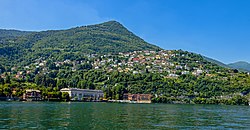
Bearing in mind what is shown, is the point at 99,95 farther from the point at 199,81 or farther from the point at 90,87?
the point at 199,81

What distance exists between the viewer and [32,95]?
13012cm

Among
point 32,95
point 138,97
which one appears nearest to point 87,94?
point 138,97

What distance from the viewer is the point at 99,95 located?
180500mm

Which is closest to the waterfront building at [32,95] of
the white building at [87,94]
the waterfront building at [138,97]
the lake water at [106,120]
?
the white building at [87,94]

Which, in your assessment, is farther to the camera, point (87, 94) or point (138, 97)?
point (87, 94)

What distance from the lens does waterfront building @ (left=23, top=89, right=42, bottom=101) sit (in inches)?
4978

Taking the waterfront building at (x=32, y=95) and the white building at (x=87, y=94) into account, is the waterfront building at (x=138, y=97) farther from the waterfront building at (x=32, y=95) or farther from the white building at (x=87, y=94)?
the waterfront building at (x=32, y=95)

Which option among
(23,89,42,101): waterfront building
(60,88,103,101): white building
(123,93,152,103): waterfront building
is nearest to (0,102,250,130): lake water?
(23,89,42,101): waterfront building

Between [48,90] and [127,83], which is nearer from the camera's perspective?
[48,90]

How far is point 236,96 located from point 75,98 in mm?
78612

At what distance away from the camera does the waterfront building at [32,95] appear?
126m

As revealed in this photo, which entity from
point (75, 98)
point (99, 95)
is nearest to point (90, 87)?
Answer: point (99, 95)

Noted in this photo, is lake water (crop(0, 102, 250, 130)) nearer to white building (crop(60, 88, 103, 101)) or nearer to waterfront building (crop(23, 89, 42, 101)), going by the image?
waterfront building (crop(23, 89, 42, 101))

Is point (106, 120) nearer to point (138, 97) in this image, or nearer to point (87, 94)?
point (138, 97)
